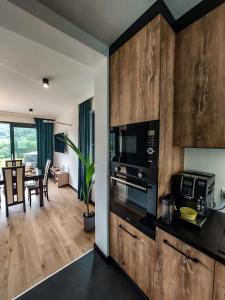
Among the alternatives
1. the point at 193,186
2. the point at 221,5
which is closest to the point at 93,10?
the point at 221,5

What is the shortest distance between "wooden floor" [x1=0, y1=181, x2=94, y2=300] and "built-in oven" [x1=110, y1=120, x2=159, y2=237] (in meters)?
1.03

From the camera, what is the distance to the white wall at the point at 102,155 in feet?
5.32

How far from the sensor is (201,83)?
109cm

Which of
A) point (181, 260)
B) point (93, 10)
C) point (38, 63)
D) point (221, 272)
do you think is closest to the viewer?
point (221, 272)

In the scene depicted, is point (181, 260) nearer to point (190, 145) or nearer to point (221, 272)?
point (221, 272)

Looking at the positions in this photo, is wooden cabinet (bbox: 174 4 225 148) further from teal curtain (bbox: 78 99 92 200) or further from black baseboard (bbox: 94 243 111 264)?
teal curtain (bbox: 78 99 92 200)

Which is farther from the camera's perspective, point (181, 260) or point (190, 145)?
point (190, 145)

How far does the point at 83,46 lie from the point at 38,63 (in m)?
0.95

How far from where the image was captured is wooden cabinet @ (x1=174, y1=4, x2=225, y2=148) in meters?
1.00

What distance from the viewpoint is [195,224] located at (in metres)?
1.06

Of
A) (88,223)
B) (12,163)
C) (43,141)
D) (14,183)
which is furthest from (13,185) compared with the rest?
(43,141)

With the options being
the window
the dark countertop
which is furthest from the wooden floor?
the window

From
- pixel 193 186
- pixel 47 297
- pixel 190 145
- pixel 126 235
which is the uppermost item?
pixel 190 145

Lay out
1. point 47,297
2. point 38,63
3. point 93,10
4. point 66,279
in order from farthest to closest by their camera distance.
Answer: point 38,63
point 66,279
point 47,297
point 93,10
